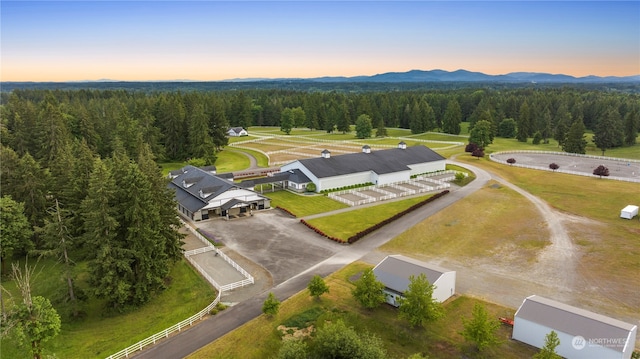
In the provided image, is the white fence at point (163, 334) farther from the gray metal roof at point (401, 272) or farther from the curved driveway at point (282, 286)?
the gray metal roof at point (401, 272)

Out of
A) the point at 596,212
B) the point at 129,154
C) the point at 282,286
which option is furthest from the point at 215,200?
the point at 596,212

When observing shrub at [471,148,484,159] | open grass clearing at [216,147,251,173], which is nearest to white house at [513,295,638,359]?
open grass clearing at [216,147,251,173]

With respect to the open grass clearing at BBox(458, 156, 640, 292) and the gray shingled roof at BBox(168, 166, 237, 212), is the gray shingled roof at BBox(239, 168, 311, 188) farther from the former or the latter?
the open grass clearing at BBox(458, 156, 640, 292)

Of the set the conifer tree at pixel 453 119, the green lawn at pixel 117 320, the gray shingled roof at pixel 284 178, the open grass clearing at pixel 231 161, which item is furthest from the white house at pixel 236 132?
the green lawn at pixel 117 320

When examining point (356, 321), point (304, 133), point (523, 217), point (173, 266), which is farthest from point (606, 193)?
point (304, 133)

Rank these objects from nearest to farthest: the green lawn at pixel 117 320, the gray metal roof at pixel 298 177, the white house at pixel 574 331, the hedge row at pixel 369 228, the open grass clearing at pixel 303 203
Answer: the white house at pixel 574 331 → the green lawn at pixel 117 320 → the hedge row at pixel 369 228 → the open grass clearing at pixel 303 203 → the gray metal roof at pixel 298 177
